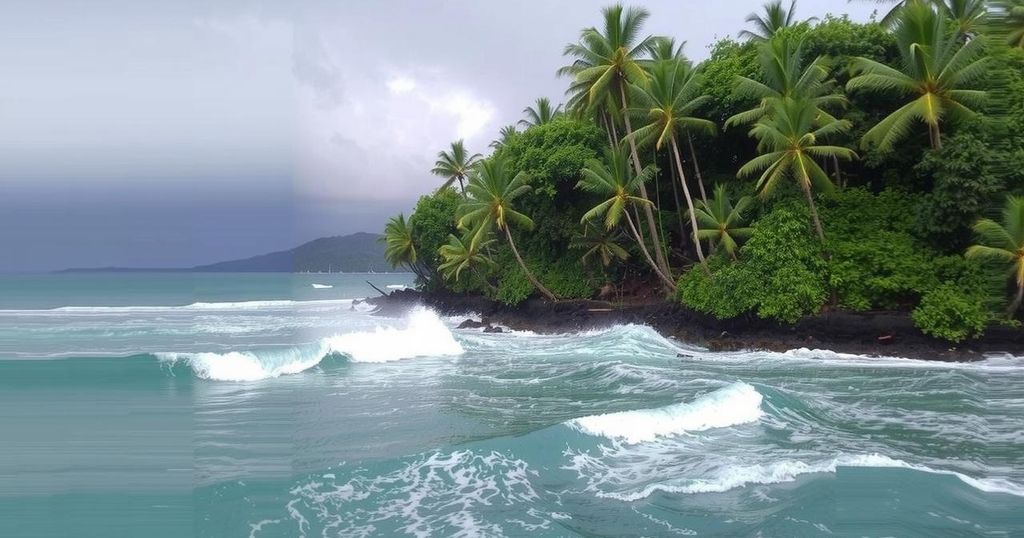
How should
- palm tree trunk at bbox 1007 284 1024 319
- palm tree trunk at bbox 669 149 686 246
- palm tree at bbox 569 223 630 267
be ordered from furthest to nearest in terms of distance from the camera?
palm tree at bbox 569 223 630 267 → palm tree trunk at bbox 669 149 686 246 → palm tree trunk at bbox 1007 284 1024 319

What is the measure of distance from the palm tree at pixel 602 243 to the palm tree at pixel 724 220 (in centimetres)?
487

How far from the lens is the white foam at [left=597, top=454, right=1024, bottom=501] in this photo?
21.1 ft

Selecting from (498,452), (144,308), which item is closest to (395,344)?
(498,452)

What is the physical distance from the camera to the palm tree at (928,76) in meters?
17.4

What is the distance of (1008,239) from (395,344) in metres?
15.8

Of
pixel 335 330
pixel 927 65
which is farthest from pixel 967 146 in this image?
pixel 335 330

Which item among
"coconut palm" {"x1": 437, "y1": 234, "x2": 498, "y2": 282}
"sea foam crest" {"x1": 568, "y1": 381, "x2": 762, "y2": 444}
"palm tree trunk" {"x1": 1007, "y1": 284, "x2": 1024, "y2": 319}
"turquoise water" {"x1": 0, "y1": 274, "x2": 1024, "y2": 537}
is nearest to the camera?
"turquoise water" {"x1": 0, "y1": 274, "x2": 1024, "y2": 537}

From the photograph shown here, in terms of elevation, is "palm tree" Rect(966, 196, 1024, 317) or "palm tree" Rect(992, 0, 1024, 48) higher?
"palm tree" Rect(992, 0, 1024, 48)

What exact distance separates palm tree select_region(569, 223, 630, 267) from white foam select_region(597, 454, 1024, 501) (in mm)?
19532

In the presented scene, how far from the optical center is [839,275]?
19.3m

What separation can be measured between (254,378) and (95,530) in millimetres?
9456

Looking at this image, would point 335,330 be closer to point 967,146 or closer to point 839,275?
point 839,275

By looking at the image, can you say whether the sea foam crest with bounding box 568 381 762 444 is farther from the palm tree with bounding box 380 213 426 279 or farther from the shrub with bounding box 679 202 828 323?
the palm tree with bounding box 380 213 426 279

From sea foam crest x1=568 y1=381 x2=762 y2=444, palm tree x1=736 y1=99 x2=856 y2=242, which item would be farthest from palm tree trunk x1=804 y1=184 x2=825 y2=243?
sea foam crest x1=568 y1=381 x2=762 y2=444
